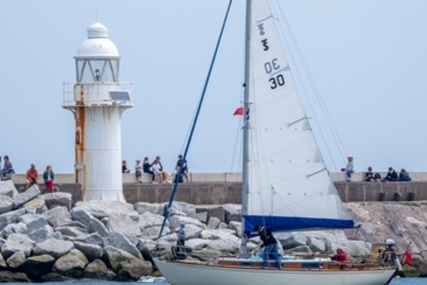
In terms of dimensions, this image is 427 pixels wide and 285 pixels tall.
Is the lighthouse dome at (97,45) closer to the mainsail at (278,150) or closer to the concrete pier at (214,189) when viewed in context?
the concrete pier at (214,189)

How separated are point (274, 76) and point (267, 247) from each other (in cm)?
305

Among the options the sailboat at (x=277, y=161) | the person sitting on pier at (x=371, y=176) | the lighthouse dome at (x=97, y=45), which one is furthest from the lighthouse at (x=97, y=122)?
the sailboat at (x=277, y=161)

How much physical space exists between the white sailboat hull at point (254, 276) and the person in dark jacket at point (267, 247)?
0.22 meters

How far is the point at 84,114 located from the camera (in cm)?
4041

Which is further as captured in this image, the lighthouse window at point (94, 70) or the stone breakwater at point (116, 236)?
the lighthouse window at point (94, 70)

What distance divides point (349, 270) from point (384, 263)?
1.06 metres

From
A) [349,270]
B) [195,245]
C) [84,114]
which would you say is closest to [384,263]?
[349,270]

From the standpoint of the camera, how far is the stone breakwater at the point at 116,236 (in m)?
35.1

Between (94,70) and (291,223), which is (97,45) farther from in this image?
(291,223)

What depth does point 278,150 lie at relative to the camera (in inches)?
1189

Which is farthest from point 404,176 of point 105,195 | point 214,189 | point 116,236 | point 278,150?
point 278,150

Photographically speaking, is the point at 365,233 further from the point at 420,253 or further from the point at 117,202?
the point at 117,202

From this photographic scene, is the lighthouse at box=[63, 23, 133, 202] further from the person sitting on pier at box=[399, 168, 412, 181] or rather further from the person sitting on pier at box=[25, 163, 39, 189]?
the person sitting on pier at box=[399, 168, 412, 181]

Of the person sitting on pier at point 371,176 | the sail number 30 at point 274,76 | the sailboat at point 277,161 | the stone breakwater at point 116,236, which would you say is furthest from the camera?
the person sitting on pier at point 371,176
